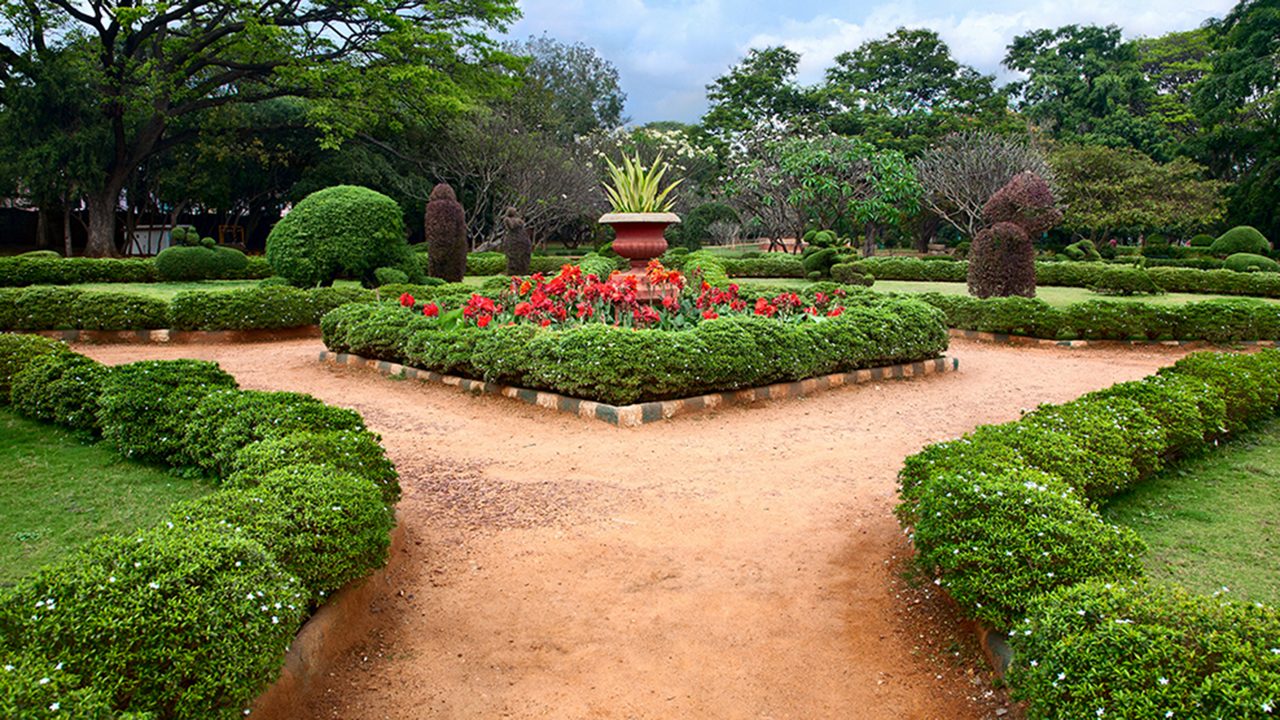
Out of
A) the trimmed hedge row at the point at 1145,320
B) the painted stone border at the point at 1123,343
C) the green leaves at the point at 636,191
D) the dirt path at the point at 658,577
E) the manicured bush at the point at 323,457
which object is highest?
the green leaves at the point at 636,191

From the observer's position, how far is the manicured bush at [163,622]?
2.10 m

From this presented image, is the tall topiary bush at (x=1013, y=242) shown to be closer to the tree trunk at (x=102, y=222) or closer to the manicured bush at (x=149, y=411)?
the manicured bush at (x=149, y=411)

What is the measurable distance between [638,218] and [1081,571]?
824 cm

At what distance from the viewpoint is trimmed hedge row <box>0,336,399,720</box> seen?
2.06 meters

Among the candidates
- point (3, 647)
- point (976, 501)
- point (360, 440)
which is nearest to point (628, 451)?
point (360, 440)

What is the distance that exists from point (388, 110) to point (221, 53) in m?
4.75

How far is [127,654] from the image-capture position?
82.9 inches

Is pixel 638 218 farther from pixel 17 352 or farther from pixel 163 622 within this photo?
pixel 163 622

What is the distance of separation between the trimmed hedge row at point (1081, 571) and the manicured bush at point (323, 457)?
2557mm

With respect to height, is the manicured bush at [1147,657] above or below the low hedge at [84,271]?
below

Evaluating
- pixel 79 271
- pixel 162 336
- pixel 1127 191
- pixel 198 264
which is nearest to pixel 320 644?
pixel 162 336

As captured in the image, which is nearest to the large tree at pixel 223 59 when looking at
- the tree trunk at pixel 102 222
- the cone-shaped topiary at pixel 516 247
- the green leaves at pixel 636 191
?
the tree trunk at pixel 102 222

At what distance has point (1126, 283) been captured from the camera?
53.3 ft

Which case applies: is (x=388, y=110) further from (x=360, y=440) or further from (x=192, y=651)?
(x=192, y=651)
